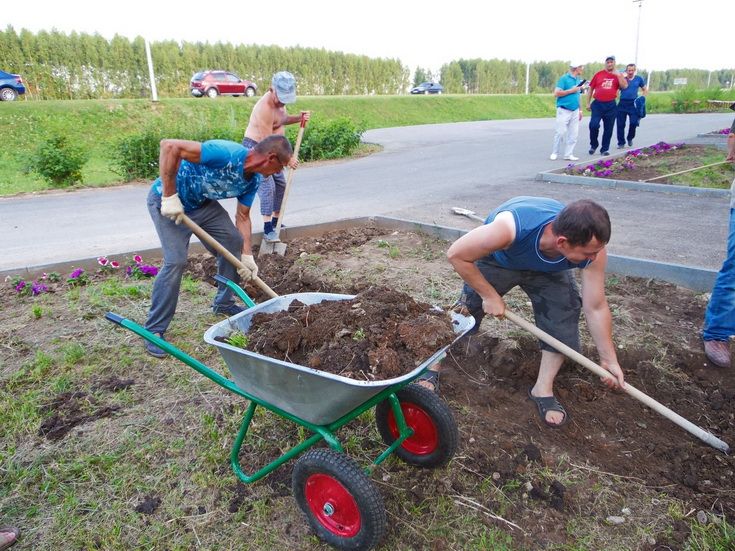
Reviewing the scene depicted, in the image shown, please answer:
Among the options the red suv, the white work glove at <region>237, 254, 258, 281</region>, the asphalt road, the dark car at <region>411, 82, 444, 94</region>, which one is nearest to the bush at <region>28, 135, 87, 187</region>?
the asphalt road

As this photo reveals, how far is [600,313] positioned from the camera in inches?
104

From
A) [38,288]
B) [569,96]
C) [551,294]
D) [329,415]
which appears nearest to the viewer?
[329,415]

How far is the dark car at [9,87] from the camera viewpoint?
2069 centimetres

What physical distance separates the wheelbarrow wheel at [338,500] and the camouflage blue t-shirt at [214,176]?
80.4 inches

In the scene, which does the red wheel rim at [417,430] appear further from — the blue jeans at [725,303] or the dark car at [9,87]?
the dark car at [9,87]

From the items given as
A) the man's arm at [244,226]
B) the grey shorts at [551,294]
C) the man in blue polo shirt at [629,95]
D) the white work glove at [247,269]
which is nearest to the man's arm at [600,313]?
the grey shorts at [551,294]

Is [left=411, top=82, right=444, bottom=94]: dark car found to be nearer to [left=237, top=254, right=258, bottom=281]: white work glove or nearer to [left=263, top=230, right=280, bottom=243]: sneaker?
[left=263, top=230, right=280, bottom=243]: sneaker

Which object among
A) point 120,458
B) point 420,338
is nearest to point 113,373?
point 120,458

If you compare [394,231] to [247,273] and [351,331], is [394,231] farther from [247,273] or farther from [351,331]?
[351,331]

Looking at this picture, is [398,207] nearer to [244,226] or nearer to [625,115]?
[244,226]

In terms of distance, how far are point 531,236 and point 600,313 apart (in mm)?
553

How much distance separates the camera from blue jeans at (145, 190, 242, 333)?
3660mm

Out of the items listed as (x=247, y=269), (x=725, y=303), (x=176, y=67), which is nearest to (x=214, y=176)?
(x=247, y=269)

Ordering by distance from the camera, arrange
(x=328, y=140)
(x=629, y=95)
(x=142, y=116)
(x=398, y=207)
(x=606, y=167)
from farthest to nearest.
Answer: (x=142, y=116)
(x=328, y=140)
(x=629, y=95)
(x=606, y=167)
(x=398, y=207)
